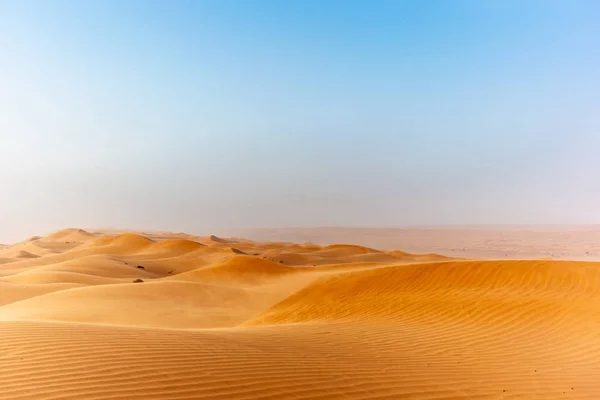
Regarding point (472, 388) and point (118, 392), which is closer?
point (118, 392)

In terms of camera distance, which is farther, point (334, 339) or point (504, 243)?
point (504, 243)

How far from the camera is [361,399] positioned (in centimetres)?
525

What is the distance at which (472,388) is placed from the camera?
6.10 meters

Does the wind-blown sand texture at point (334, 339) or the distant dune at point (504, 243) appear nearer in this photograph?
the wind-blown sand texture at point (334, 339)

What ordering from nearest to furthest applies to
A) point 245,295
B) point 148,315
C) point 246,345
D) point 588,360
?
point 246,345 → point 588,360 → point 148,315 → point 245,295

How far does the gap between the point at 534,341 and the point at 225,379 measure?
687 cm

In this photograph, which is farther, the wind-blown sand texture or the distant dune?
the distant dune

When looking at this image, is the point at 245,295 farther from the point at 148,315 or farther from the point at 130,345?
the point at 130,345

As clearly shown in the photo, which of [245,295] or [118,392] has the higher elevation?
[118,392]

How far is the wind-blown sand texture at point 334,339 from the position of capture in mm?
5246

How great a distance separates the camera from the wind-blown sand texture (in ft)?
17.2

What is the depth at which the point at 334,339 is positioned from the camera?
8.54m

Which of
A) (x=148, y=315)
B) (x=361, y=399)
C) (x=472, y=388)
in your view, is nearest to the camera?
(x=361, y=399)

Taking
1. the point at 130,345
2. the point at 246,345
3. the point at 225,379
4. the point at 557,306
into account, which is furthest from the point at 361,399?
the point at 557,306
